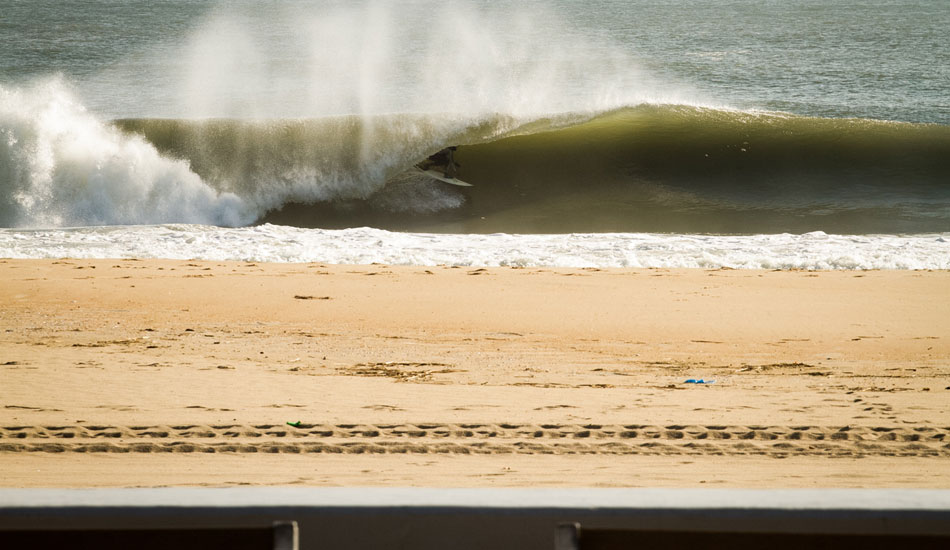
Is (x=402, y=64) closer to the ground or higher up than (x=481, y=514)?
higher up

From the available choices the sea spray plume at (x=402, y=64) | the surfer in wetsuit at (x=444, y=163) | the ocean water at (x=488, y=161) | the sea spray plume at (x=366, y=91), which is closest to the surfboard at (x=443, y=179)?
the surfer in wetsuit at (x=444, y=163)

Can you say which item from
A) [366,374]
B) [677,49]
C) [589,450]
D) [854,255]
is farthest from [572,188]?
[677,49]

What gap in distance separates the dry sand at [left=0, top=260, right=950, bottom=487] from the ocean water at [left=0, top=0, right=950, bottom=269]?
76.8 inches

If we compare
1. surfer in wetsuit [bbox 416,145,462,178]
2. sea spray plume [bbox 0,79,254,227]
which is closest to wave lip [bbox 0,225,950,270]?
sea spray plume [bbox 0,79,254,227]

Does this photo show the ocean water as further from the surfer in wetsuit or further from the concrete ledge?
the concrete ledge

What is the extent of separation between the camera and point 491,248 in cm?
1109

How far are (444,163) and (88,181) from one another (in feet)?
22.2

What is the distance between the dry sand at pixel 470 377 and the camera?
3.78 metres

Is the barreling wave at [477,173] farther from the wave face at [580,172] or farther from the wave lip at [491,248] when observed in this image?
the wave lip at [491,248]

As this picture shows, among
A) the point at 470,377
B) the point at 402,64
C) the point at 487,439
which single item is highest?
the point at 402,64

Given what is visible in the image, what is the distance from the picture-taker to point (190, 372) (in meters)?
5.38

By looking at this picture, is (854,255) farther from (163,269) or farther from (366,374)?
(163,269)

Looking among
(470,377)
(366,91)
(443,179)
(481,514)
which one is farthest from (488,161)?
(481,514)

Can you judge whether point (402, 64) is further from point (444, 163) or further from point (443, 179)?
point (443, 179)
